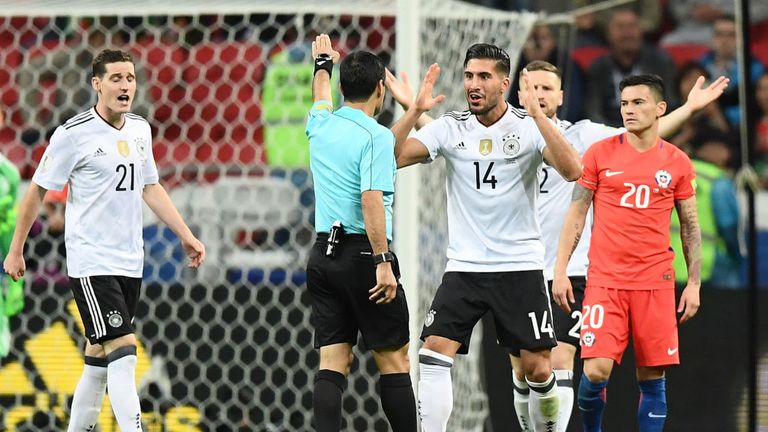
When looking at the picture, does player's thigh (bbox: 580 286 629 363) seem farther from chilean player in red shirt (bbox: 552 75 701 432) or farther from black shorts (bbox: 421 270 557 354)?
black shorts (bbox: 421 270 557 354)

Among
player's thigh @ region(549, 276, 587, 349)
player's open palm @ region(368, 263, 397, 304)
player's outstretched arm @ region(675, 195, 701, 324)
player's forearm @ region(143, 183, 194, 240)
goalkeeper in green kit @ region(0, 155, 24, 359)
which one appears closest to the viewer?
player's open palm @ region(368, 263, 397, 304)

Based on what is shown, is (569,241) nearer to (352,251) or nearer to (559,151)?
(559,151)

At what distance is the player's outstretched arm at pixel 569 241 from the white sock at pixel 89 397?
2055 mm

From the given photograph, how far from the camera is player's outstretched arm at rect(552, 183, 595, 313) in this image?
5844 millimetres

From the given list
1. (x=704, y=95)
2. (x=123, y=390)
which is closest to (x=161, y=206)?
(x=123, y=390)

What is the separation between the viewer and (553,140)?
17.5 feet

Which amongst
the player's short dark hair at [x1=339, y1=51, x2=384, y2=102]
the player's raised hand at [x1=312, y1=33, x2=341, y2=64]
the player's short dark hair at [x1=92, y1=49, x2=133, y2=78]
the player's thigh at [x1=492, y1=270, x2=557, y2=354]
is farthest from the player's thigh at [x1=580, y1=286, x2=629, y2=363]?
the player's short dark hair at [x1=92, y1=49, x2=133, y2=78]

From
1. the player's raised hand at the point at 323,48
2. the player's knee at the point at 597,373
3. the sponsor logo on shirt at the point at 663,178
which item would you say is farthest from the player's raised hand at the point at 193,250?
the sponsor logo on shirt at the point at 663,178

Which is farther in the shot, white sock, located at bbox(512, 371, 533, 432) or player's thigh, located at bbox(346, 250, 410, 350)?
white sock, located at bbox(512, 371, 533, 432)

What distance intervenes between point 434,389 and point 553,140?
3.82 ft

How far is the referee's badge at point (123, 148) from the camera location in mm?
5910

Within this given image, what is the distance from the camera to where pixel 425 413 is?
5570mm

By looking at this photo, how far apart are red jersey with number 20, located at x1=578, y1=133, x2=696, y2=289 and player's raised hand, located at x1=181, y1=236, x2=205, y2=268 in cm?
182

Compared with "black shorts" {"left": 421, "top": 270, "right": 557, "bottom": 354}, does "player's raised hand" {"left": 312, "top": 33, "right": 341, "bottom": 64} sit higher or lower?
higher
